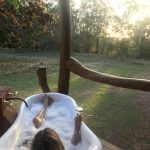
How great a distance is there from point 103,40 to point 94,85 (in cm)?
806

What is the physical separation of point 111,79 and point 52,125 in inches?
32.4

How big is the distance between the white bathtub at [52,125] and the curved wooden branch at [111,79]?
1.14 ft

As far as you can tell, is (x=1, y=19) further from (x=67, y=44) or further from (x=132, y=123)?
(x=67, y=44)

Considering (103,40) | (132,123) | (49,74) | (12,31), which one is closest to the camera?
(132,123)

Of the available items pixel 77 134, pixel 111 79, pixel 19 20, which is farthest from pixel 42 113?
pixel 19 20

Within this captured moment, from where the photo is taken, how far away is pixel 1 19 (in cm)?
956

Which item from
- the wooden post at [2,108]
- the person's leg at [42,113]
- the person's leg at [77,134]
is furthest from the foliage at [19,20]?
the person's leg at [77,134]

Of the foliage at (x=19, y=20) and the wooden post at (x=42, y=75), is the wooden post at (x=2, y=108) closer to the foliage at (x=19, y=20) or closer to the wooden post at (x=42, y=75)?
the wooden post at (x=42, y=75)

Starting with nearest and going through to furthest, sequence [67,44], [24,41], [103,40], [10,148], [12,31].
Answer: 1. [10,148]
2. [67,44]
3. [12,31]
4. [24,41]
5. [103,40]

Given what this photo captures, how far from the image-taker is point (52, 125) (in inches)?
118

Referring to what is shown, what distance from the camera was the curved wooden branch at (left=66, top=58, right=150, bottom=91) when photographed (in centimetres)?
220

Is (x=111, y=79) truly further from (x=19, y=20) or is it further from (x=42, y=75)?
(x=19, y=20)

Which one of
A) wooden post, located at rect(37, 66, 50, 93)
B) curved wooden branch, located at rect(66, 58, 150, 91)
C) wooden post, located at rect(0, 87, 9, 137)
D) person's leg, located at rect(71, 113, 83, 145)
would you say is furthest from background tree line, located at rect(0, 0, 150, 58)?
person's leg, located at rect(71, 113, 83, 145)

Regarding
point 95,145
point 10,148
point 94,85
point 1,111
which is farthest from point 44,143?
point 94,85
